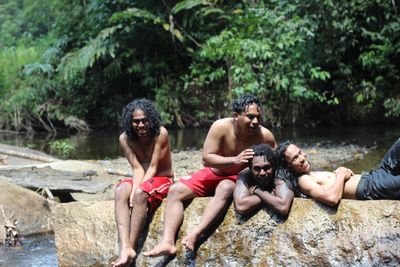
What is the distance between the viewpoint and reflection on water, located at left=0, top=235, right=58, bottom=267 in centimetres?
562

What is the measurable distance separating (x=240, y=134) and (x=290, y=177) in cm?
59

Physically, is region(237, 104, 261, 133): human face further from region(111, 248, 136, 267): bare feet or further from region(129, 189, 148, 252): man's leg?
region(111, 248, 136, 267): bare feet

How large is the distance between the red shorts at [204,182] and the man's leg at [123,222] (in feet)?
1.62

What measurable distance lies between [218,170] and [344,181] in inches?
41.0

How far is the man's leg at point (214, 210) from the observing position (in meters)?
4.56

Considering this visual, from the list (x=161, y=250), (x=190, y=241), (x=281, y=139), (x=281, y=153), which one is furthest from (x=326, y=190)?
(x=281, y=139)

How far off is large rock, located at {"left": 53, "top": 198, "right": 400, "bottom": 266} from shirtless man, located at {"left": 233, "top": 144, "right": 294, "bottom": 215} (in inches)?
4.6

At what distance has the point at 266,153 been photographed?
14.6ft

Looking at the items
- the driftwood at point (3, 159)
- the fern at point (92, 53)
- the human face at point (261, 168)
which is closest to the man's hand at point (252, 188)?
the human face at point (261, 168)

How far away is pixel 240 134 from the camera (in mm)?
4883

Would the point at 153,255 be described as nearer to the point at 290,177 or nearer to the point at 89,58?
the point at 290,177

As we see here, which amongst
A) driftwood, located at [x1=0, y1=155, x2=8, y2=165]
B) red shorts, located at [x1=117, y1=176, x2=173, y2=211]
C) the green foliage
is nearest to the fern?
the green foliage

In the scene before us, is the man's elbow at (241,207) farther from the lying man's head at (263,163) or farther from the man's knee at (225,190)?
the lying man's head at (263,163)

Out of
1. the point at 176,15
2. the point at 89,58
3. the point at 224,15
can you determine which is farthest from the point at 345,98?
the point at 89,58
